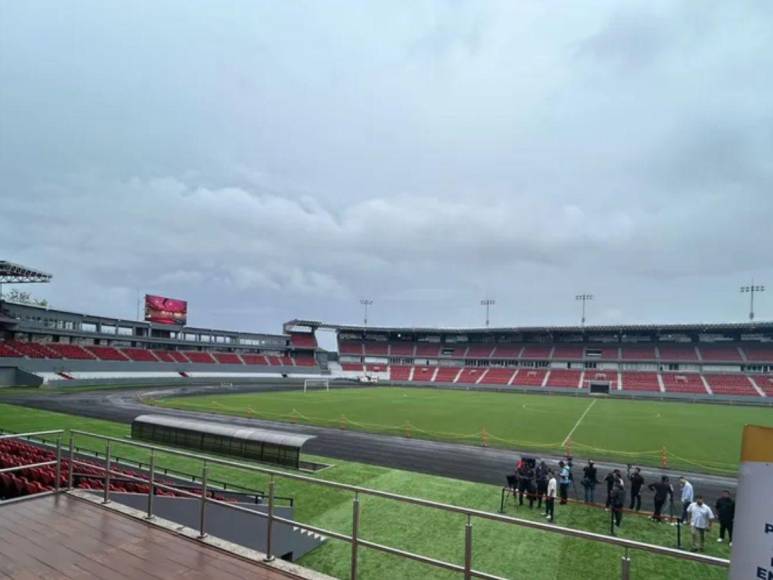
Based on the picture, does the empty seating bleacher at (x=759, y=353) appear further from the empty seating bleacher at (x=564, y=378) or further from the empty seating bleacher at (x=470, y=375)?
the empty seating bleacher at (x=470, y=375)

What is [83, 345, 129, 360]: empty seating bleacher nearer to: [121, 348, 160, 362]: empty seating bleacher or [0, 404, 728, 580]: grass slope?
[121, 348, 160, 362]: empty seating bleacher

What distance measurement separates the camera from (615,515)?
1270 centimetres

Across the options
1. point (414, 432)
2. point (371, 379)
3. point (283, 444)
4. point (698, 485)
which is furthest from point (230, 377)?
A: point (698, 485)

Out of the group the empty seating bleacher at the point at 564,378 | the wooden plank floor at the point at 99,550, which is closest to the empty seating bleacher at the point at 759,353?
the empty seating bleacher at the point at 564,378

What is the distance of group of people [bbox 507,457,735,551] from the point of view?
11.1 meters

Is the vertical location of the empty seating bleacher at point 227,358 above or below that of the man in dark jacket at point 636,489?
below

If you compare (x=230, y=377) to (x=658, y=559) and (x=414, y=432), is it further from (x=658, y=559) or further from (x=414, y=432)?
(x=658, y=559)

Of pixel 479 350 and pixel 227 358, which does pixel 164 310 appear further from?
pixel 479 350

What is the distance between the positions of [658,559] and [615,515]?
8.73 ft

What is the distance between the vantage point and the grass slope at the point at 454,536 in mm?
9484

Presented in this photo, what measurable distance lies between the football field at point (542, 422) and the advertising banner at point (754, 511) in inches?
836

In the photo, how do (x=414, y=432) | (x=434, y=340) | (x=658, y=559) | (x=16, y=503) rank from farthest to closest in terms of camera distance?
(x=434, y=340), (x=414, y=432), (x=658, y=559), (x=16, y=503)

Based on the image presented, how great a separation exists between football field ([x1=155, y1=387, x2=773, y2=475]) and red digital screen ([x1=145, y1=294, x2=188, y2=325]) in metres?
33.5

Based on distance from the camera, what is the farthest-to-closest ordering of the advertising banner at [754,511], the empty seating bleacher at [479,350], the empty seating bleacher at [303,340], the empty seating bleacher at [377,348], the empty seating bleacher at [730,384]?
the empty seating bleacher at [303,340]
the empty seating bleacher at [377,348]
the empty seating bleacher at [479,350]
the empty seating bleacher at [730,384]
the advertising banner at [754,511]
